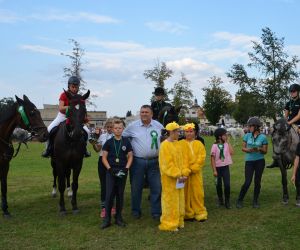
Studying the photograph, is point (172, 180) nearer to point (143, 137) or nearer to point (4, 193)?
point (143, 137)

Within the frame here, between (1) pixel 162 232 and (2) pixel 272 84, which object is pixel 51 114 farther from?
(1) pixel 162 232

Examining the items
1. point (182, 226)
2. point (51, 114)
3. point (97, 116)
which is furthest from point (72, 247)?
point (97, 116)

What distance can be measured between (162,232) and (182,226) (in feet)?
1.56

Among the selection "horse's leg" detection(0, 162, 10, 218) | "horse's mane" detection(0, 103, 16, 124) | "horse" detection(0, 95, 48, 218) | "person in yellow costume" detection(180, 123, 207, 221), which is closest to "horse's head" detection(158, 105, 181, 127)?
"person in yellow costume" detection(180, 123, 207, 221)

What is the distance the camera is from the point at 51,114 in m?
78.8

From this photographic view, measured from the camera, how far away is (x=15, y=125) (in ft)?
27.5

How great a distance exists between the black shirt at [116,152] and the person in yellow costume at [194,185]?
122cm

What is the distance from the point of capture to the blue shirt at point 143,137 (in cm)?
780

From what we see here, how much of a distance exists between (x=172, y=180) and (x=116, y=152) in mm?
1220

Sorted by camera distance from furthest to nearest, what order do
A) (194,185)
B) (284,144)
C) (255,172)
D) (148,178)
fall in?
(284,144)
(255,172)
(148,178)
(194,185)

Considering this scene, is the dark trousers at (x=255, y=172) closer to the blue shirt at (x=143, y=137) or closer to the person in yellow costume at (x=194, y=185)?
the person in yellow costume at (x=194, y=185)

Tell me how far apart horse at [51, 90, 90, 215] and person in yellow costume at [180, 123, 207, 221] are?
2211 millimetres

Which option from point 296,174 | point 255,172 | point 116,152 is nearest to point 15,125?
point 116,152

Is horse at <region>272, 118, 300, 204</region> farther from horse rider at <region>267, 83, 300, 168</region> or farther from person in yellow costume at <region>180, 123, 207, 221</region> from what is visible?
person in yellow costume at <region>180, 123, 207, 221</region>
